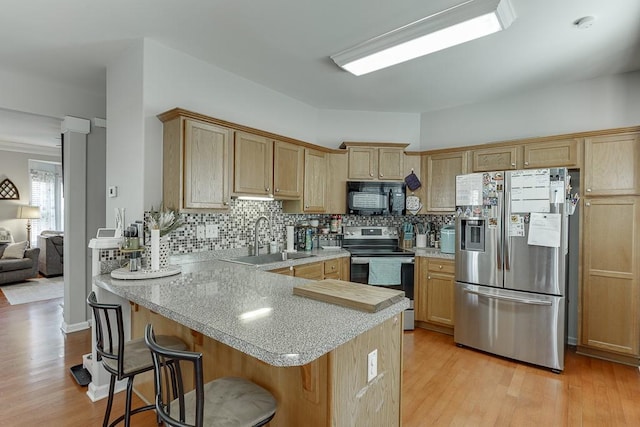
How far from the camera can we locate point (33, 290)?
5.22 metres

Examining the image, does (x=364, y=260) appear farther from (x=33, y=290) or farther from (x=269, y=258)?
(x=33, y=290)

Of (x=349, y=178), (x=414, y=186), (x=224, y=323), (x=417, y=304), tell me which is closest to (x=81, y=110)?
(x=349, y=178)

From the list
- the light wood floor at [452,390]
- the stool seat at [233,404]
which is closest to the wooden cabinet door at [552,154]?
the light wood floor at [452,390]

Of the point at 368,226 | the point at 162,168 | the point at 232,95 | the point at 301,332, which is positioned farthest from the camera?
the point at 368,226

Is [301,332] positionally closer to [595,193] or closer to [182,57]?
[182,57]

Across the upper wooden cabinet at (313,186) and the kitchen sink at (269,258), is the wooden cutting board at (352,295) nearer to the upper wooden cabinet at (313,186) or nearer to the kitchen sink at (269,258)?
the kitchen sink at (269,258)

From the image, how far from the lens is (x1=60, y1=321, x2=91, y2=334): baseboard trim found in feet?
11.7

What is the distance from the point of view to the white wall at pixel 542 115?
3225 millimetres

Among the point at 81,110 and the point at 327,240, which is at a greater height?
the point at 81,110

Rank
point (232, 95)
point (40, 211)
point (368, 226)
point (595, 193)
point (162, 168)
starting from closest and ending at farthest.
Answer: point (162, 168) → point (595, 193) → point (232, 95) → point (368, 226) → point (40, 211)

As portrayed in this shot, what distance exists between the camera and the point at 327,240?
4219mm

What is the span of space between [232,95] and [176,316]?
2.53m

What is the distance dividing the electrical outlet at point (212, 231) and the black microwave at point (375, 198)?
65.2 inches

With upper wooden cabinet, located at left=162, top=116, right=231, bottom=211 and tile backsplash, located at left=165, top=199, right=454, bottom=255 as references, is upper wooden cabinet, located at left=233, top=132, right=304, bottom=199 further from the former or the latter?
tile backsplash, located at left=165, top=199, right=454, bottom=255
